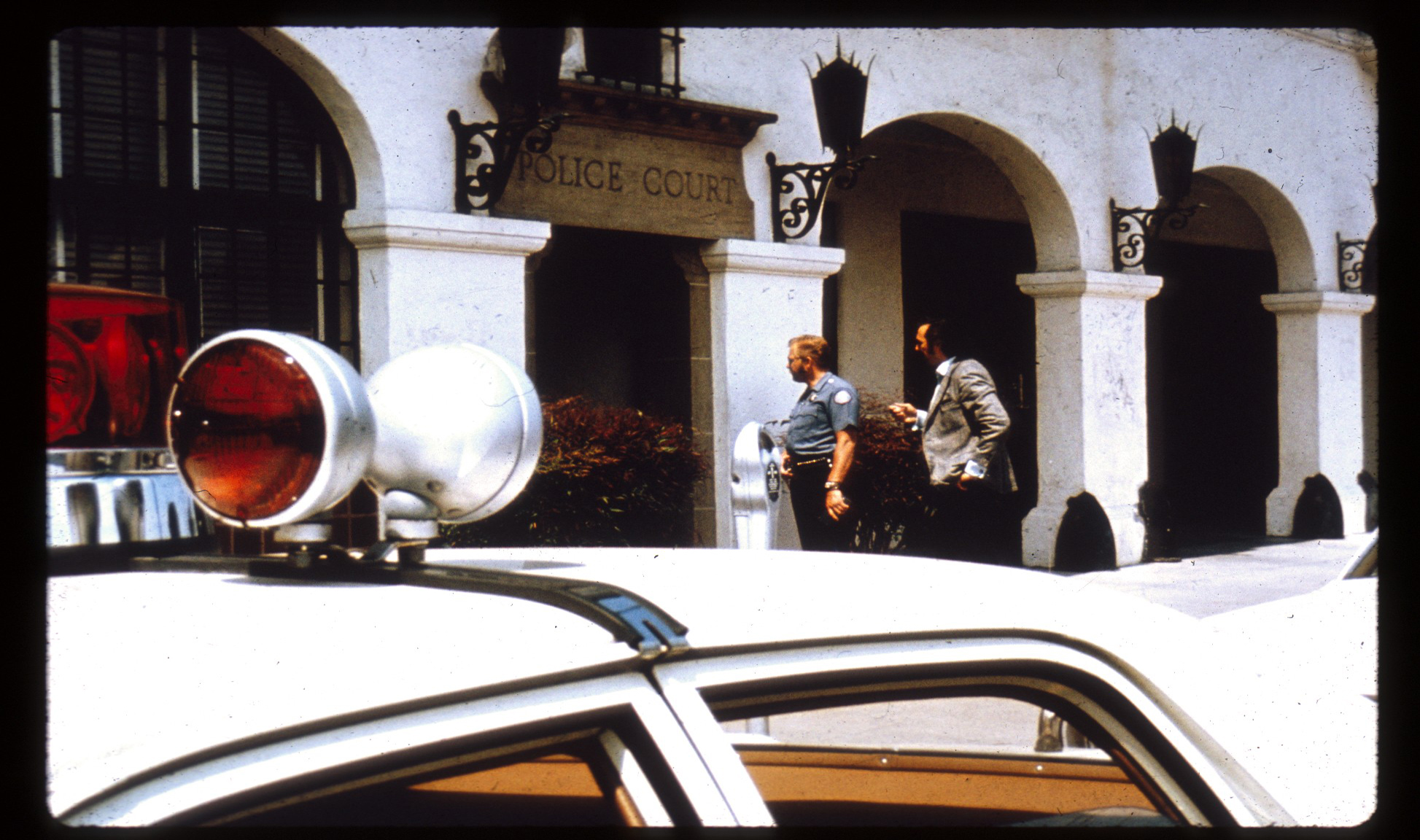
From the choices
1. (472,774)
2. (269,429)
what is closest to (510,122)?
(269,429)

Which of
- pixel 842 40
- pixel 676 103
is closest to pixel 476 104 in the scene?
pixel 676 103

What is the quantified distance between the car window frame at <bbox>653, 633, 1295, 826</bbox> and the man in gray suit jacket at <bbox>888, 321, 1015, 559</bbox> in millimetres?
5587

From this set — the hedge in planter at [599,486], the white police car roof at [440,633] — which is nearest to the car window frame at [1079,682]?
the white police car roof at [440,633]

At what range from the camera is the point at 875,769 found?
2.17 metres

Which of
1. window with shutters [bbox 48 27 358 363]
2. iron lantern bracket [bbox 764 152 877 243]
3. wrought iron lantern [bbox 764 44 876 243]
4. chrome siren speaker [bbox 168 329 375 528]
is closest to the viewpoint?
chrome siren speaker [bbox 168 329 375 528]

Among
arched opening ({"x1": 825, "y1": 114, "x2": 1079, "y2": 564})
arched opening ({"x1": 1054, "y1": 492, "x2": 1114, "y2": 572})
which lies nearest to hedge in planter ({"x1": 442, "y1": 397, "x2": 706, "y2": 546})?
arched opening ({"x1": 825, "y1": 114, "x2": 1079, "y2": 564})

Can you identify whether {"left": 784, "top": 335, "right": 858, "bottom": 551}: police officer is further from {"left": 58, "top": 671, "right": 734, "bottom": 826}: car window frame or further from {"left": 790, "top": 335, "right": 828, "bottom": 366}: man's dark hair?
{"left": 58, "top": 671, "right": 734, "bottom": 826}: car window frame

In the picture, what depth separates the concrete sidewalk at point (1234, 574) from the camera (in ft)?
30.0

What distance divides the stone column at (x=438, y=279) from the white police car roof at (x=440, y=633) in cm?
525

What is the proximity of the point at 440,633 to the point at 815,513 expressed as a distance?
6130 millimetres

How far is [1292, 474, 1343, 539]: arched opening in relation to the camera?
13.1m

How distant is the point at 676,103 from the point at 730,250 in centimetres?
93

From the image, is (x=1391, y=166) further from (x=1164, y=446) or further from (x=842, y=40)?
(x=1164, y=446)

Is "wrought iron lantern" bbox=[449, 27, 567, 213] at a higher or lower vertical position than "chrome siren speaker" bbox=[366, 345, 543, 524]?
higher
